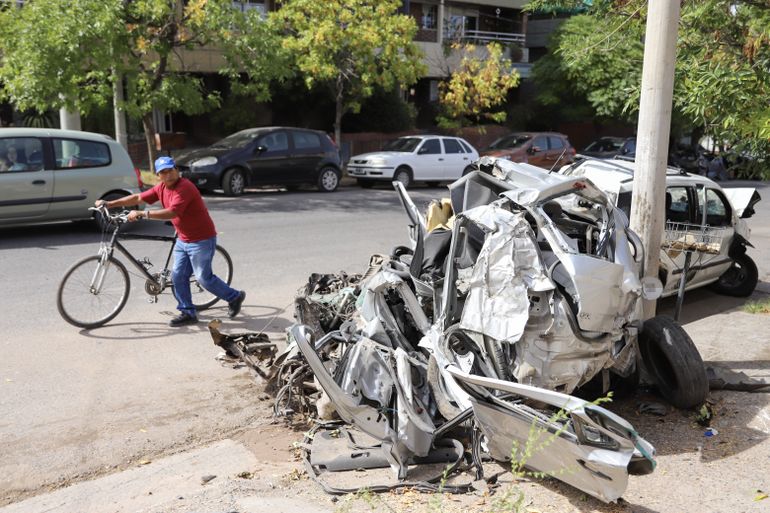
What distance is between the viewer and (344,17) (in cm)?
2166

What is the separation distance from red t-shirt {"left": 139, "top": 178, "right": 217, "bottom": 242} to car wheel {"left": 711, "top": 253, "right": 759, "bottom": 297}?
6488 millimetres

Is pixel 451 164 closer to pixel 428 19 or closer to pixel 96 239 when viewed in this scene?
pixel 96 239

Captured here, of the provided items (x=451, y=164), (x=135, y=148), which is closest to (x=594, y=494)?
(x=451, y=164)

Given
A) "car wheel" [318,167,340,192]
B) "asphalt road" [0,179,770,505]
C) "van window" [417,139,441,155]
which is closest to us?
"asphalt road" [0,179,770,505]

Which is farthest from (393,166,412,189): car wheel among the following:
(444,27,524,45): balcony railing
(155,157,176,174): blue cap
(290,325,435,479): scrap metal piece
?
(290,325,435,479): scrap metal piece

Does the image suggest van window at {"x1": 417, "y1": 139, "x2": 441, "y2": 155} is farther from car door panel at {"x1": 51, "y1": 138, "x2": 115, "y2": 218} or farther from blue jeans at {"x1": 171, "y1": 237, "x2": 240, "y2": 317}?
blue jeans at {"x1": 171, "y1": 237, "x2": 240, "y2": 317}

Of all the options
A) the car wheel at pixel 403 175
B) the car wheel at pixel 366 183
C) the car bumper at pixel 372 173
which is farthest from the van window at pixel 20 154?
the car wheel at pixel 366 183

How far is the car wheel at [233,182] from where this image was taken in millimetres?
18469

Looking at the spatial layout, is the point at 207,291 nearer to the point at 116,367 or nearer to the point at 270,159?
the point at 116,367

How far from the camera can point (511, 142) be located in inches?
1004

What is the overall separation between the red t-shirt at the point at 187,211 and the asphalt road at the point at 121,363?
3.18ft

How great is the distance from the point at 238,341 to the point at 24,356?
77.4 inches

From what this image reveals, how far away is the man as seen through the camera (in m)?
7.81

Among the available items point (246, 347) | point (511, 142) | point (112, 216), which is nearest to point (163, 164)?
point (112, 216)
